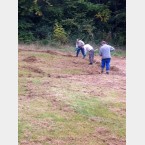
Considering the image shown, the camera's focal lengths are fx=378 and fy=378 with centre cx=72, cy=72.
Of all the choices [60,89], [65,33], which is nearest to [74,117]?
[60,89]

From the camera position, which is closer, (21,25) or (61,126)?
(61,126)

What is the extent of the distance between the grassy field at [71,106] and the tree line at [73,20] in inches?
358

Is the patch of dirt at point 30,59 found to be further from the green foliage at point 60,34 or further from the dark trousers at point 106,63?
the green foliage at point 60,34

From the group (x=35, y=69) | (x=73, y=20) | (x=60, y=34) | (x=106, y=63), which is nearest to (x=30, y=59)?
(x=35, y=69)

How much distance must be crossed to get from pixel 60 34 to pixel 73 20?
2.21 metres

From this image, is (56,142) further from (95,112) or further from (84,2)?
(84,2)

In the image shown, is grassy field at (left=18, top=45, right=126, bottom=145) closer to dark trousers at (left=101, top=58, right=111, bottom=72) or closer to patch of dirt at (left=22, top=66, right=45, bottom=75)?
patch of dirt at (left=22, top=66, right=45, bottom=75)

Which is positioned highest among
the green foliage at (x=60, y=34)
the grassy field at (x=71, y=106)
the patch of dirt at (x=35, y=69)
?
the green foliage at (x=60, y=34)

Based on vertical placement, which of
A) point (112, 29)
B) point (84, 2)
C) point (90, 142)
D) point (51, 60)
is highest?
point (84, 2)

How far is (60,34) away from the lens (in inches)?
905

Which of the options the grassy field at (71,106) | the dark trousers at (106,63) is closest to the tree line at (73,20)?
the grassy field at (71,106)

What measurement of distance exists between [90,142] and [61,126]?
83 cm

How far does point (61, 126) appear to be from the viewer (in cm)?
798

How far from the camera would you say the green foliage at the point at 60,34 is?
22.8m
